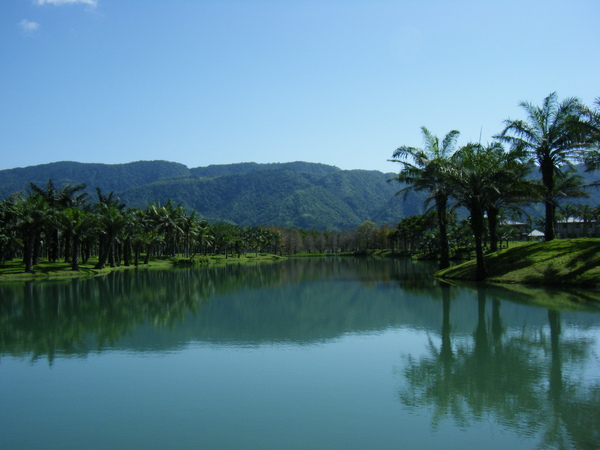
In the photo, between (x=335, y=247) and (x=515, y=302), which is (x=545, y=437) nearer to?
(x=515, y=302)

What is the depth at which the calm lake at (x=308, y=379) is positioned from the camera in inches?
301

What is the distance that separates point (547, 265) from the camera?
92.1ft

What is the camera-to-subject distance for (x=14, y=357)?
1345 centimetres

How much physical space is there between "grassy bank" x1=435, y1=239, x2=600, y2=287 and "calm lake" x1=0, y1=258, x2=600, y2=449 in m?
5.69

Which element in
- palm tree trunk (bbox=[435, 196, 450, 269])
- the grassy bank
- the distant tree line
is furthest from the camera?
the distant tree line

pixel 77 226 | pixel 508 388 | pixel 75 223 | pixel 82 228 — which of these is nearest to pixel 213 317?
pixel 508 388

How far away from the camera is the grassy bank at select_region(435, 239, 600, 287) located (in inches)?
1011

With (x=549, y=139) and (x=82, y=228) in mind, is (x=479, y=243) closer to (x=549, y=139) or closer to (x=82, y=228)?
(x=549, y=139)

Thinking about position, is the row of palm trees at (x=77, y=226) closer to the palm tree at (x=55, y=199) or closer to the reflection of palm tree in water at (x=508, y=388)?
the palm tree at (x=55, y=199)

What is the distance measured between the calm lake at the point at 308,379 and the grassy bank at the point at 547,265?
5.69 metres

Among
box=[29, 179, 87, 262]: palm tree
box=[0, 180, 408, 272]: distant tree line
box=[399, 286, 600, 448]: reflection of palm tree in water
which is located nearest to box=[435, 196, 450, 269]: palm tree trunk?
box=[399, 286, 600, 448]: reflection of palm tree in water

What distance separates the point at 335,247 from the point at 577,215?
87123 millimetres

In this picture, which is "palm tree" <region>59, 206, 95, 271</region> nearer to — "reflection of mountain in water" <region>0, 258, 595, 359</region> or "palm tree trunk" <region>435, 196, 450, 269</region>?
"reflection of mountain in water" <region>0, 258, 595, 359</region>

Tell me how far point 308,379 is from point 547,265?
22.7 metres
